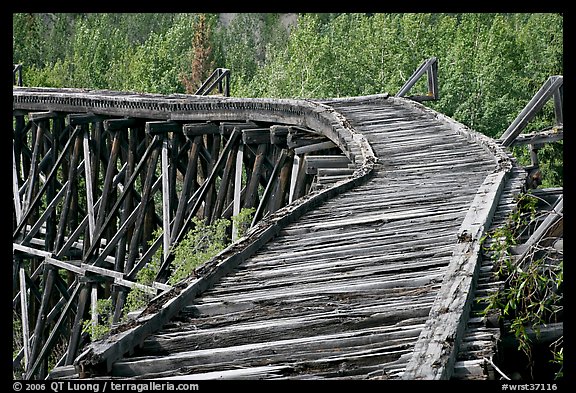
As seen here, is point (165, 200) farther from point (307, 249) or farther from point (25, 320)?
point (307, 249)

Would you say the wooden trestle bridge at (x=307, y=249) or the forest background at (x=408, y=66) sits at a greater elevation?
the wooden trestle bridge at (x=307, y=249)

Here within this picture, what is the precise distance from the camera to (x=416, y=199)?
6094mm

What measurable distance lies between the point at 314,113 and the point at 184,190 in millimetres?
1565

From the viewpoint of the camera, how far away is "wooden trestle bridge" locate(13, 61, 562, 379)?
360 centimetres

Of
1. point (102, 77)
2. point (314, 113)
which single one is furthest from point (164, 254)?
point (102, 77)

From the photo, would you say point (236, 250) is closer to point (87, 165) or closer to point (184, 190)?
point (184, 190)

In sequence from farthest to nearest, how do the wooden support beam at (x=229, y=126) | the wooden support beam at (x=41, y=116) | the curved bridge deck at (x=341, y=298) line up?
the wooden support beam at (x=41, y=116) → the wooden support beam at (x=229, y=126) → the curved bridge deck at (x=341, y=298)

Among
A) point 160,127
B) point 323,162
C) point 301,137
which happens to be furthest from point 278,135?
point 160,127

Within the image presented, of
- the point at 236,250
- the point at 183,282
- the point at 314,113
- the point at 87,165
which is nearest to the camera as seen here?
the point at 183,282

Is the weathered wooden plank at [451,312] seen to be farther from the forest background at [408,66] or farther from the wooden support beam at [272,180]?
the forest background at [408,66]

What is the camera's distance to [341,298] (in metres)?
4.17

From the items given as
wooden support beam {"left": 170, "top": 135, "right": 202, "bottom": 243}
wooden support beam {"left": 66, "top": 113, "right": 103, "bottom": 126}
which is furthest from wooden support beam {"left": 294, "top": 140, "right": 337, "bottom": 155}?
wooden support beam {"left": 66, "top": 113, "right": 103, "bottom": 126}

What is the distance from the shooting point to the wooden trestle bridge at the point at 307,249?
3.60 meters

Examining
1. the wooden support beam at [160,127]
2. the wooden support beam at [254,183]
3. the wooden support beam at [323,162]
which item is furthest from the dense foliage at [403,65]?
the wooden support beam at [323,162]
